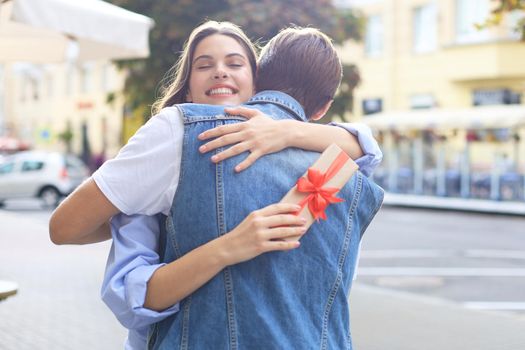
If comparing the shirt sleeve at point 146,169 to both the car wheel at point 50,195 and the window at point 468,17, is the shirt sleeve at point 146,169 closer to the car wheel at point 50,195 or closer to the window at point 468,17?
the car wheel at point 50,195

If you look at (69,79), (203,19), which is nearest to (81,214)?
(203,19)

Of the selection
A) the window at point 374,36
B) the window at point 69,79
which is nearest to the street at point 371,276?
the window at point 374,36

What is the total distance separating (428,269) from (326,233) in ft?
33.0

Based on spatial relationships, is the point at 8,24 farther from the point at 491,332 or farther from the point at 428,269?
the point at 428,269

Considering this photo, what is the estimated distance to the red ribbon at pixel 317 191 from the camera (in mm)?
1933

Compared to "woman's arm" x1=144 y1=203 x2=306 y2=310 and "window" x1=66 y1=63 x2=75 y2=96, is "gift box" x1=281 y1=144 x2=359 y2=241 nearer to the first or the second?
"woman's arm" x1=144 y1=203 x2=306 y2=310

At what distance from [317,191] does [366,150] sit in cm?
35

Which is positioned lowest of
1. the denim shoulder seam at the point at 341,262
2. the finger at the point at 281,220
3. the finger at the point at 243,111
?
the denim shoulder seam at the point at 341,262

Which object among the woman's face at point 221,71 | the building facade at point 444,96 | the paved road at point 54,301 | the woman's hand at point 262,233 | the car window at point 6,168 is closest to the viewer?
the woman's hand at point 262,233

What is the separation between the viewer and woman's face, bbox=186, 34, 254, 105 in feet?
7.29

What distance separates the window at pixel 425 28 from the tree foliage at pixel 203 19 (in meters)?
14.3

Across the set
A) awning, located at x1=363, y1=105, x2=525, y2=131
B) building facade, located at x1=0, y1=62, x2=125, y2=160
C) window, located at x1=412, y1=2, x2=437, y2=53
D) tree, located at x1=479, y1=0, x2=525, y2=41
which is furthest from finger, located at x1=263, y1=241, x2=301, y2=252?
building facade, located at x1=0, y1=62, x2=125, y2=160

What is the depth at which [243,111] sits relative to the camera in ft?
6.69

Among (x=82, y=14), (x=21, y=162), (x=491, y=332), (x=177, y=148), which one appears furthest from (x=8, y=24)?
(x=21, y=162)
